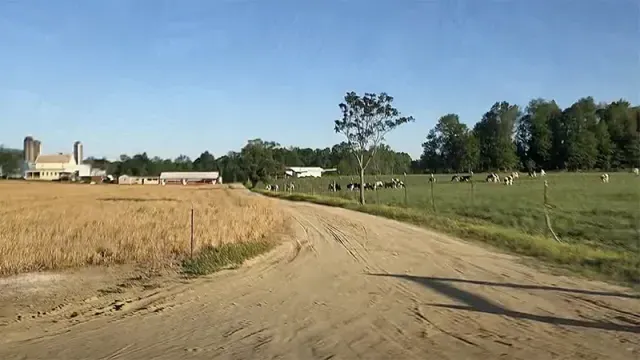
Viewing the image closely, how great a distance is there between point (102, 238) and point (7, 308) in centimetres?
699

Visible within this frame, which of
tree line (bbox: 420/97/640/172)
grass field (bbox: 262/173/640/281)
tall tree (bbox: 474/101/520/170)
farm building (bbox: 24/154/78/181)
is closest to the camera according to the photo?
grass field (bbox: 262/173/640/281)

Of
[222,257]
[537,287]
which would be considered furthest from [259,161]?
[537,287]

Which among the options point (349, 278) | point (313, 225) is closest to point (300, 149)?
point (313, 225)

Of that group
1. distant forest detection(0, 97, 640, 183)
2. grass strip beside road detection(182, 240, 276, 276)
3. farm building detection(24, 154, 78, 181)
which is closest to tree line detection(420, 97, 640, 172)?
distant forest detection(0, 97, 640, 183)

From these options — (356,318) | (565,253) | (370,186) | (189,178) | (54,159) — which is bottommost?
(356,318)

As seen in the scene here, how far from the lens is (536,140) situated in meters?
99.6

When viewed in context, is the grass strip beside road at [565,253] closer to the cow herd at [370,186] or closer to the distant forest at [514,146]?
the cow herd at [370,186]

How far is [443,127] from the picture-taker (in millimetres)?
111438

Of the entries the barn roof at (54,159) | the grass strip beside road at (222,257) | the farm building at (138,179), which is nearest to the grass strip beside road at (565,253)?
the grass strip beside road at (222,257)

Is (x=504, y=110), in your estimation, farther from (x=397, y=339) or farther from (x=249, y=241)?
(x=397, y=339)

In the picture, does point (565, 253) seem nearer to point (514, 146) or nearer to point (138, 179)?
point (514, 146)

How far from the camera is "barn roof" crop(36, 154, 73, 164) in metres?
163

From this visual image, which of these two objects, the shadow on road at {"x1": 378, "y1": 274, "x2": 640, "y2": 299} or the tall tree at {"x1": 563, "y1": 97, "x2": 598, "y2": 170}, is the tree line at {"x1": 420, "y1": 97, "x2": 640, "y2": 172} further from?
the shadow on road at {"x1": 378, "y1": 274, "x2": 640, "y2": 299}

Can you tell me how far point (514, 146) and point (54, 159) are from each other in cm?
12592
